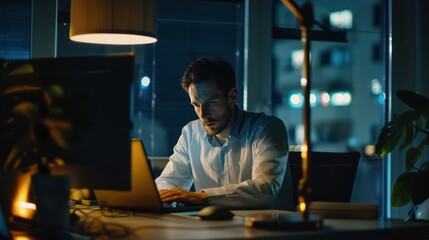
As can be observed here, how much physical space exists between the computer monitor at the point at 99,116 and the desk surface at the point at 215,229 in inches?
5.4

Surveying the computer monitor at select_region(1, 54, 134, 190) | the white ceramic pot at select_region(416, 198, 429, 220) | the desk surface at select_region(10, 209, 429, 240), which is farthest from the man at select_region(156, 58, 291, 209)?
the computer monitor at select_region(1, 54, 134, 190)

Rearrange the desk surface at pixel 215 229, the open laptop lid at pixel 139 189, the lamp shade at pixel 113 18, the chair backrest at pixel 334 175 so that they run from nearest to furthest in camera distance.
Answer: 1. the desk surface at pixel 215 229
2. the open laptop lid at pixel 139 189
3. the lamp shade at pixel 113 18
4. the chair backrest at pixel 334 175

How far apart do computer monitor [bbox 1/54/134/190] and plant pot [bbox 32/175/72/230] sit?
88 mm

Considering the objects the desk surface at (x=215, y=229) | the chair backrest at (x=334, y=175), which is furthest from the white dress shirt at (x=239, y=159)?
the desk surface at (x=215, y=229)

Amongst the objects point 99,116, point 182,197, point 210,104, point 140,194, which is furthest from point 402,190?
point 99,116

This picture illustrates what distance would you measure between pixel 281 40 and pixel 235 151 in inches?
89.7

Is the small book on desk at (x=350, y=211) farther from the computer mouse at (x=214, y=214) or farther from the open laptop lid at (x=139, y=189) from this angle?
the open laptop lid at (x=139, y=189)

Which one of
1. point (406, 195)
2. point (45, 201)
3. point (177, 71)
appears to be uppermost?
point (177, 71)

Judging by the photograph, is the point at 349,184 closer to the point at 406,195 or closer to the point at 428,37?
the point at 406,195

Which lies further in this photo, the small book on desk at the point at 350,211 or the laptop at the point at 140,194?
the laptop at the point at 140,194

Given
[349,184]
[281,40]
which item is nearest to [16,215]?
[349,184]

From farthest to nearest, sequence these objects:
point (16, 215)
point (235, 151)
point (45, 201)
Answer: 1. point (235, 151)
2. point (16, 215)
3. point (45, 201)

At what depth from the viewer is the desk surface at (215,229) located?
1967mm

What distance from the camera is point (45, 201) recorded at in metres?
2.11
